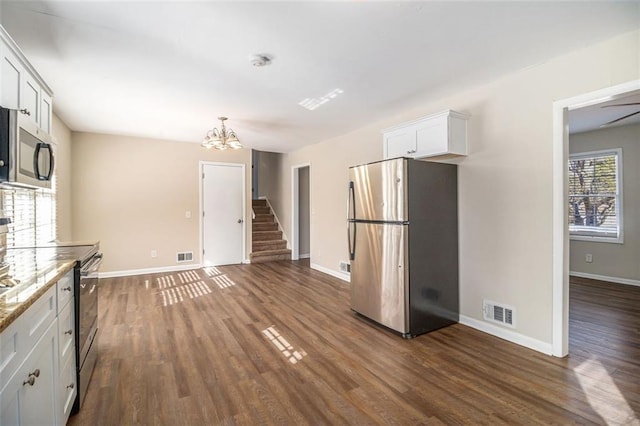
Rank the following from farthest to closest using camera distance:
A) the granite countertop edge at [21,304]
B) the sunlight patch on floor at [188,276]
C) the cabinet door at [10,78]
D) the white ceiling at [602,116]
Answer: the sunlight patch on floor at [188,276]
the white ceiling at [602,116]
the cabinet door at [10,78]
the granite countertop edge at [21,304]

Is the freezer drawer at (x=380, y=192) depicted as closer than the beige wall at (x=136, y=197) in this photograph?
Yes

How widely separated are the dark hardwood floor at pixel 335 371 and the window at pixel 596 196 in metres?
1.81

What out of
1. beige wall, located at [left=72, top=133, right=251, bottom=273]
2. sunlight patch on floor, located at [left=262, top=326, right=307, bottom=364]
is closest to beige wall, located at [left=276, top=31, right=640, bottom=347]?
sunlight patch on floor, located at [left=262, top=326, right=307, bottom=364]

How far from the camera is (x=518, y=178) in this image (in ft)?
9.25

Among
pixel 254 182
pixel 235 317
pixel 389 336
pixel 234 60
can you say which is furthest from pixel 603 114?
pixel 254 182

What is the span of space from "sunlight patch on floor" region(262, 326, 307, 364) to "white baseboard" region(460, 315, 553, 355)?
1.76 meters

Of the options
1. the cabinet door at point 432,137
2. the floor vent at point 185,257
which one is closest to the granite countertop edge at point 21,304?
the cabinet door at point 432,137

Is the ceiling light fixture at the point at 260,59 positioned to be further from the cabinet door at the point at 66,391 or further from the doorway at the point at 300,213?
the doorway at the point at 300,213

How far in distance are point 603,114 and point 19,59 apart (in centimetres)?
603

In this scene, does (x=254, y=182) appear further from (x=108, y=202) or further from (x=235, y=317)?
(x=235, y=317)

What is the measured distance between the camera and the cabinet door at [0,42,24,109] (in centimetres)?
171

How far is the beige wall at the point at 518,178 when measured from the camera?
96.3 inches

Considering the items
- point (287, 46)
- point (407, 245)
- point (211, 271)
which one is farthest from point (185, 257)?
point (287, 46)

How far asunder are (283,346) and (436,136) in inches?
98.0
